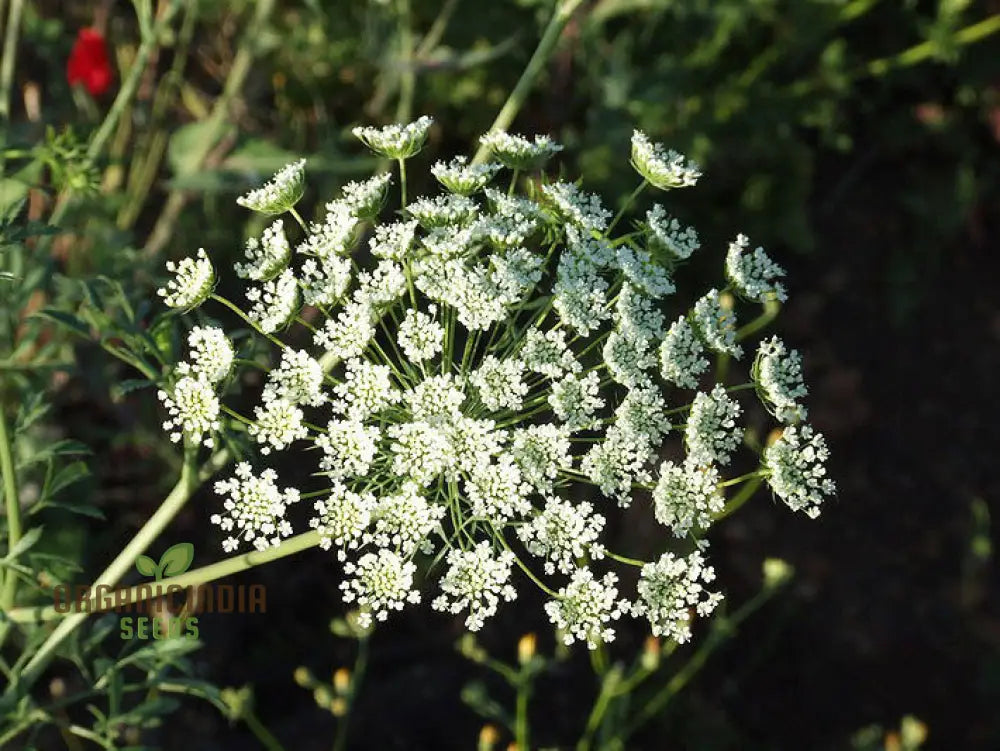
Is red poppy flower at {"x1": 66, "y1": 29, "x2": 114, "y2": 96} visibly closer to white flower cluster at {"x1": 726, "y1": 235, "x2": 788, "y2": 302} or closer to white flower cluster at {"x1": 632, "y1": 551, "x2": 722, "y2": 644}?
white flower cluster at {"x1": 726, "y1": 235, "x2": 788, "y2": 302}

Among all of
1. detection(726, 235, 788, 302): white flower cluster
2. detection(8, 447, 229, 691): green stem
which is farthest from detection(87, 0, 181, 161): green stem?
detection(726, 235, 788, 302): white flower cluster

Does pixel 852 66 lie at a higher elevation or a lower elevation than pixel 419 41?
higher

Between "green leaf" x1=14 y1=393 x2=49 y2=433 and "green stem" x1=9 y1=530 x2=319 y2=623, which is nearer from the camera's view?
"green stem" x1=9 y1=530 x2=319 y2=623

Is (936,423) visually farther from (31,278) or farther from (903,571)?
(31,278)

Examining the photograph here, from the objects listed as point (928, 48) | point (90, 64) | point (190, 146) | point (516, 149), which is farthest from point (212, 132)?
point (928, 48)

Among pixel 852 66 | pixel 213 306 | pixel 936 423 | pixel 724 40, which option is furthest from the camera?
pixel 936 423

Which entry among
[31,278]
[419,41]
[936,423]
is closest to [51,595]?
[31,278]

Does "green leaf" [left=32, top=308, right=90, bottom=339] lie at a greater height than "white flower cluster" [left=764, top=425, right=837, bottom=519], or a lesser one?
lesser

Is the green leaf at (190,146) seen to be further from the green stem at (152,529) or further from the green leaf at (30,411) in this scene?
the green stem at (152,529)
